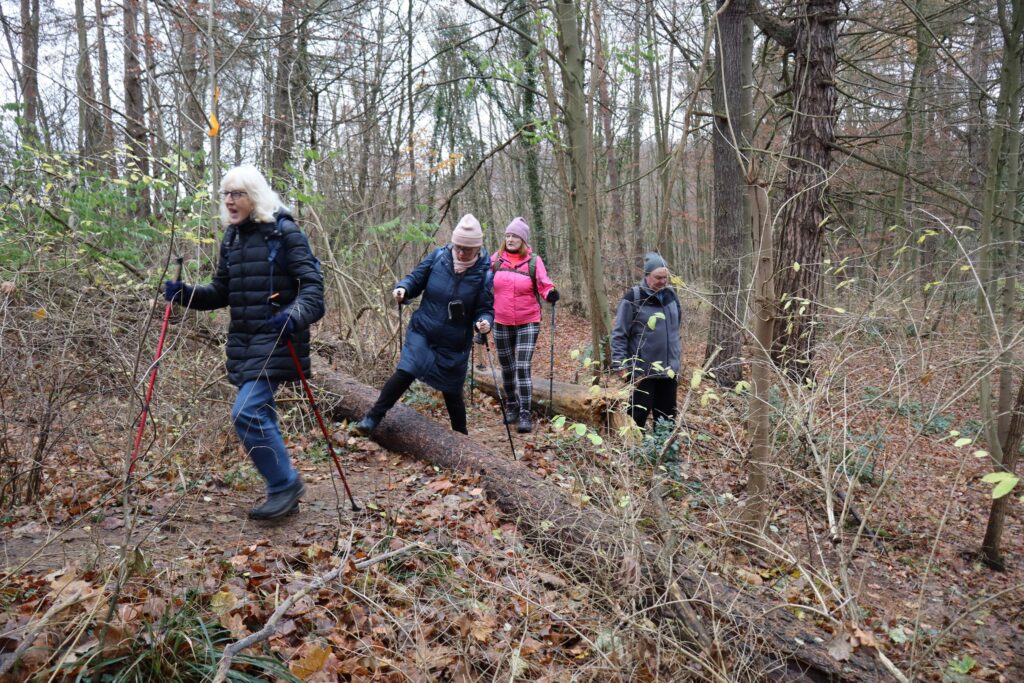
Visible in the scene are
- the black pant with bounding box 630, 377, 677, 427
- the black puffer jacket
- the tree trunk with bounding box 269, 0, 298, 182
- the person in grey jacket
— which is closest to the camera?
the black puffer jacket

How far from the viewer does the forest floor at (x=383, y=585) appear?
239 cm

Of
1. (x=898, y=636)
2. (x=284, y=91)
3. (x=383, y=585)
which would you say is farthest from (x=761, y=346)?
(x=284, y=91)

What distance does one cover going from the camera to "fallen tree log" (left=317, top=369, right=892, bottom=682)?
2779mm

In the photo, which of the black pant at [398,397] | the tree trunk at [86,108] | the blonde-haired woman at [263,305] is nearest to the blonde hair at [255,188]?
the blonde-haired woman at [263,305]

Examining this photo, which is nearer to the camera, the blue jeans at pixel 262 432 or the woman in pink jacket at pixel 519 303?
the blue jeans at pixel 262 432

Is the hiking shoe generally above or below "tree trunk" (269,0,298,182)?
below

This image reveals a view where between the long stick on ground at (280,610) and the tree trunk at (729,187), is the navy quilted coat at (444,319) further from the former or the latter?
the tree trunk at (729,187)

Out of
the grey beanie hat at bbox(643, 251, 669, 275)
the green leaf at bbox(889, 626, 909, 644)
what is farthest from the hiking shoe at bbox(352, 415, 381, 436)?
the green leaf at bbox(889, 626, 909, 644)

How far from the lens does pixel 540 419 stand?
6.84 meters

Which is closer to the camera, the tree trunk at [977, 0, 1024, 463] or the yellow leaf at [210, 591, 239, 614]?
the yellow leaf at [210, 591, 239, 614]

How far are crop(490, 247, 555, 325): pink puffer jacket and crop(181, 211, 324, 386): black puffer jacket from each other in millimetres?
2566

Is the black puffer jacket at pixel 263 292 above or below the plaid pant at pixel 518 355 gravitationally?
above

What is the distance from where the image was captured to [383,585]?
10.3 feet

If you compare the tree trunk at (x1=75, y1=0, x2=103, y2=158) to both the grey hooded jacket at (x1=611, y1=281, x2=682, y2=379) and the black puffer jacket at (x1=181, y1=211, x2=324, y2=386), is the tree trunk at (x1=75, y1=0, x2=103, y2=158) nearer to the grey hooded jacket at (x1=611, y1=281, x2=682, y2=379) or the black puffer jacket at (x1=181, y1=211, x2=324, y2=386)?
the black puffer jacket at (x1=181, y1=211, x2=324, y2=386)
